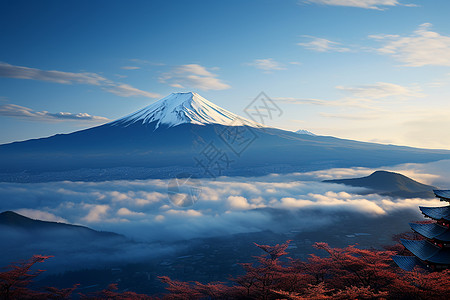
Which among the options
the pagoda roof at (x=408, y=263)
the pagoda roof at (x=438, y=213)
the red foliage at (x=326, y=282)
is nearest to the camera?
the red foliage at (x=326, y=282)

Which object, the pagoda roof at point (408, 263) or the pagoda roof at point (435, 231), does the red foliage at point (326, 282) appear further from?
the pagoda roof at point (435, 231)

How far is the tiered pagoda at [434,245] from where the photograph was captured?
56.2 ft

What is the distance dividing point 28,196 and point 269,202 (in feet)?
253

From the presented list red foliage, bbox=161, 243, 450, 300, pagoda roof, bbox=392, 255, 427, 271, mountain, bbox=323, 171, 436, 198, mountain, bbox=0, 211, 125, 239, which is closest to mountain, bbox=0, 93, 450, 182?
mountain, bbox=323, 171, 436, 198

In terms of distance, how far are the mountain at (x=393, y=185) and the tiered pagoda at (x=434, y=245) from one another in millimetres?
64473

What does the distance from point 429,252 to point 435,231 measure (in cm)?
129

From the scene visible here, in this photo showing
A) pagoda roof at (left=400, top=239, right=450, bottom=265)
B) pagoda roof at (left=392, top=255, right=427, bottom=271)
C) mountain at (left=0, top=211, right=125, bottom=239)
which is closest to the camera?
pagoda roof at (left=400, top=239, right=450, bottom=265)

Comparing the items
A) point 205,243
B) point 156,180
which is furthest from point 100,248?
point 156,180

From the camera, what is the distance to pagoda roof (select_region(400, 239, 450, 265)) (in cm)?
1700

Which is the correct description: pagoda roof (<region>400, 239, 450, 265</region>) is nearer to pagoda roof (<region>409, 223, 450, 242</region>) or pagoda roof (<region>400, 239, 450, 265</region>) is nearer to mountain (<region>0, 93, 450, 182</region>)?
pagoda roof (<region>409, 223, 450, 242</region>)

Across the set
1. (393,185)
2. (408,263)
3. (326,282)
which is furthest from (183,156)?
(408,263)

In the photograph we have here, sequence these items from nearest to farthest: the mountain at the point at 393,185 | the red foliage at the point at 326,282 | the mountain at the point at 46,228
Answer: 1. the red foliage at the point at 326,282
2. the mountain at the point at 46,228
3. the mountain at the point at 393,185

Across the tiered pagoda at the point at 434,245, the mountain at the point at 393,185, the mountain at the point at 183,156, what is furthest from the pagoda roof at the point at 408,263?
the mountain at the point at 183,156

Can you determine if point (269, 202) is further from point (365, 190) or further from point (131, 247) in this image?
point (131, 247)
